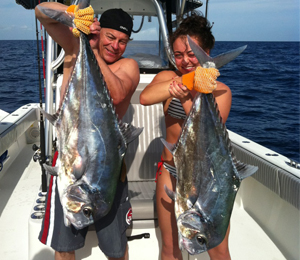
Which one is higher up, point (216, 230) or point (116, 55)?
point (116, 55)

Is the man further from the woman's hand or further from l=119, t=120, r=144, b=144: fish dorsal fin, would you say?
the woman's hand

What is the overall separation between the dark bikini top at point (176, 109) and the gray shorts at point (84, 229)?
525 millimetres

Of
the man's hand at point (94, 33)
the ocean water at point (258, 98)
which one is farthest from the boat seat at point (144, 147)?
the man's hand at point (94, 33)

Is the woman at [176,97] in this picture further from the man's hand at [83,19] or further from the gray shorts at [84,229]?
the man's hand at [83,19]

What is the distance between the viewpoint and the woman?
1731 mm

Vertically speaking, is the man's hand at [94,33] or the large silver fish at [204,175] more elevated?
the man's hand at [94,33]

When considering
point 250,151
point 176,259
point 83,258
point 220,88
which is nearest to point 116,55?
point 220,88

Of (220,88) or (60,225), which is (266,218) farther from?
(60,225)

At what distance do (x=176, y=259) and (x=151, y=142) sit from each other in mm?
1399

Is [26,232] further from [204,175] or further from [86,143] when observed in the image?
[204,175]

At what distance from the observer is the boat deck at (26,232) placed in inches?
106

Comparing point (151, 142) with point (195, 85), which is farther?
point (151, 142)

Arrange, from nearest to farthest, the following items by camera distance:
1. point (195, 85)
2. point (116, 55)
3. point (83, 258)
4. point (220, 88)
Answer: point (195, 85)
point (220, 88)
point (116, 55)
point (83, 258)

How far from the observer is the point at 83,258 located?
249 centimetres
